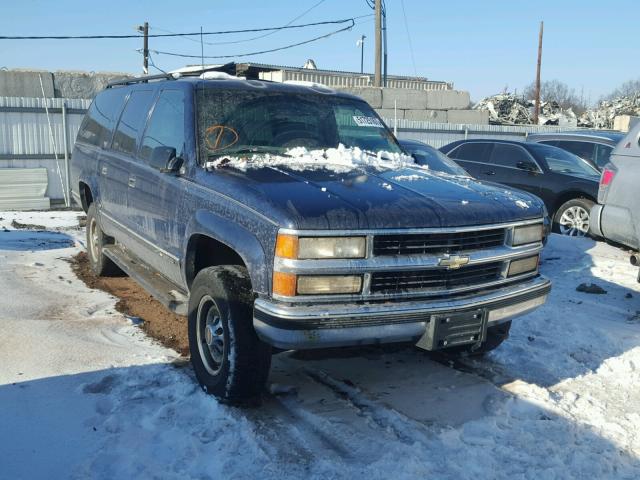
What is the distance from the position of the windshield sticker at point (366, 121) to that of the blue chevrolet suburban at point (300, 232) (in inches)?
1.5

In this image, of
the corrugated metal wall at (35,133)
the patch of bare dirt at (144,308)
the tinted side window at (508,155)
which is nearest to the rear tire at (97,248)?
the patch of bare dirt at (144,308)

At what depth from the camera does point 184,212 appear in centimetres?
413

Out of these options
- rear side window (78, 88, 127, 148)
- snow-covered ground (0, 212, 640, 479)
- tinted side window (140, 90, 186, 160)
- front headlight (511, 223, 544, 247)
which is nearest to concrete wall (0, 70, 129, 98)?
rear side window (78, 88, 127, 148)

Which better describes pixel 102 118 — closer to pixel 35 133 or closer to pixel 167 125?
pixel 167 125

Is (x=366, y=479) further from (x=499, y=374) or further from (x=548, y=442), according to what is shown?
(x=499, y=374)

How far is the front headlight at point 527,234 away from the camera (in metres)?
3.90

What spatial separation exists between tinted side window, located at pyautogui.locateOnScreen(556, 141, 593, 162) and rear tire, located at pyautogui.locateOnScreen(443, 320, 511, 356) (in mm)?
8303

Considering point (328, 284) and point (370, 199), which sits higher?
point (370, 199)

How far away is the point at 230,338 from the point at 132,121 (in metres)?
2.74

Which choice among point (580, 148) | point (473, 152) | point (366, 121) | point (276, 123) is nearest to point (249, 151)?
point (276, 123)

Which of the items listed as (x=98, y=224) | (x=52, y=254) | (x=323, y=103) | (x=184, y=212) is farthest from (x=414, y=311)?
(x=52, y=254)

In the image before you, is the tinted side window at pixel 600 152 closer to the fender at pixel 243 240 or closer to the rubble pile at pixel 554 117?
the fender at pixel 243 240

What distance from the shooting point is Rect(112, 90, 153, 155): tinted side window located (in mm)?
5238

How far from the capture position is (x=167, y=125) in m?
4.69
